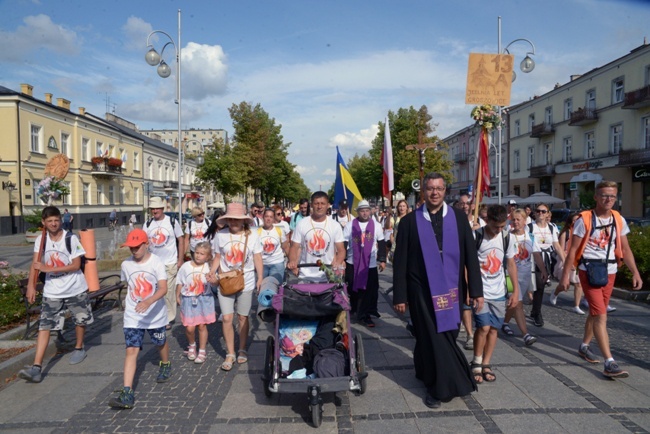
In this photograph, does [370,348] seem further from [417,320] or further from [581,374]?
[581,374]

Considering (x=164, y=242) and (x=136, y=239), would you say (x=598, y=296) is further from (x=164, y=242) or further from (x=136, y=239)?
(x=164, y=242)

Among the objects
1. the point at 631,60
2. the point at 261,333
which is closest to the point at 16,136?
the point at 261,333

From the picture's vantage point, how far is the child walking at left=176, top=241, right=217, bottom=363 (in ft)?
18.4

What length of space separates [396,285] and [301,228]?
209 cm

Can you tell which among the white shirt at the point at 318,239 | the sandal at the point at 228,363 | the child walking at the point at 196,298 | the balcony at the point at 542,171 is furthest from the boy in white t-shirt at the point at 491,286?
the balcony at the point at 542,171

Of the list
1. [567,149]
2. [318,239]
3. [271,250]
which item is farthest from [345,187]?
[567,149]

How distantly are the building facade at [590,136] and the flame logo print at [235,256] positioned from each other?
2719 cm

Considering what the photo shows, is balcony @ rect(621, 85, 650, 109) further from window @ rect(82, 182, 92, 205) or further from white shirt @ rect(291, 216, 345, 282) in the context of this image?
window @ rect(82, 182, 92, 205)

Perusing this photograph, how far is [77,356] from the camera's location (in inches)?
227

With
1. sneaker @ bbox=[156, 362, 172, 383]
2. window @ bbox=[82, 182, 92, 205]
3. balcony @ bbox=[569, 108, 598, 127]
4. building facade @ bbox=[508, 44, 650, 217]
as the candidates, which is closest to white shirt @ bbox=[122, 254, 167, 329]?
sneaker @ bbox=[156, 362, 172, 383]

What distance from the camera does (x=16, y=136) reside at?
32812 mm

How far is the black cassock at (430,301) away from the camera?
429cm

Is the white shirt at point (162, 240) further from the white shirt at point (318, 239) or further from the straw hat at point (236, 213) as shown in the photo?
the white shirt at point (318, 239)

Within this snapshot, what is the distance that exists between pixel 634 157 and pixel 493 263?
31816 mm
